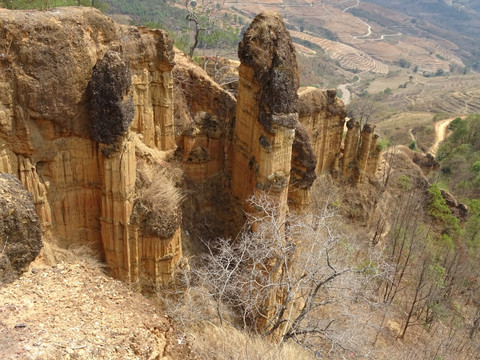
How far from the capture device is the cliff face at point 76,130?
8.77m

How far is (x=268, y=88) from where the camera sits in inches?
476

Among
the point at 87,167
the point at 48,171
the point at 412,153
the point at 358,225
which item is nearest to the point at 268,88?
the point at 87,167

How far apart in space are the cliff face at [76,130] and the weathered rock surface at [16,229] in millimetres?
795

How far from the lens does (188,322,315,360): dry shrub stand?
914 centimetres

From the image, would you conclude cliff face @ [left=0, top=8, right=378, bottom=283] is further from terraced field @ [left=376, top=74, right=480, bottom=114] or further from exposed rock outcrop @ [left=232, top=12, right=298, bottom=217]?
terraced field @ [left=376, top=74, right=480, bottom=114]

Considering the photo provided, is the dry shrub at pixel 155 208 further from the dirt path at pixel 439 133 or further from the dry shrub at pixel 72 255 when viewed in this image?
the dirt path at pixel 439 133

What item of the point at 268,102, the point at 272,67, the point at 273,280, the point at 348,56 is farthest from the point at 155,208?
the point at 348,56

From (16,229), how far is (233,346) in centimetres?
541

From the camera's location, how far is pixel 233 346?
9609mm

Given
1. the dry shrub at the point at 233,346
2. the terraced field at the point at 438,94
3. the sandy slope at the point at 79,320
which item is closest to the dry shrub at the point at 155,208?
the sandy slope at the point at 79,320

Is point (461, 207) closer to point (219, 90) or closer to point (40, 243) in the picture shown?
point (219, 90)

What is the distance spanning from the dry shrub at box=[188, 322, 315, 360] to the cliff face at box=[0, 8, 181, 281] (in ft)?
6.66

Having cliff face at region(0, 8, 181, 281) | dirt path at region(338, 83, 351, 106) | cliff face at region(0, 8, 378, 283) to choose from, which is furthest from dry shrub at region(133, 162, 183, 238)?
dirt path at region(338, 83, 351, 106)

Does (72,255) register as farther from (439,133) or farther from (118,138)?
(439,133)
